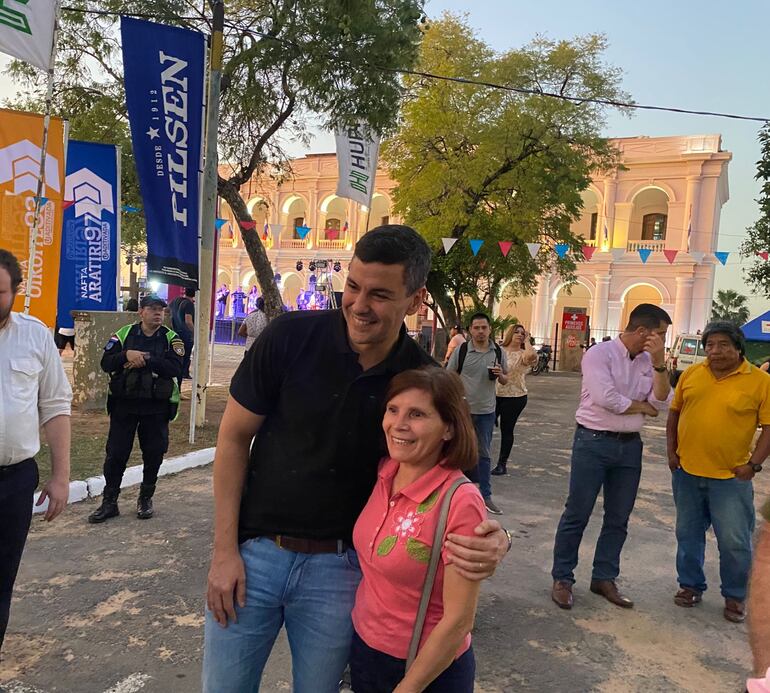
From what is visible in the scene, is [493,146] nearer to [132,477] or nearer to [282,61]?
[282,61]

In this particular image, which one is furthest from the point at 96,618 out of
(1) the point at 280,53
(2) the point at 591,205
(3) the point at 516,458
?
(2) the point at 591,205

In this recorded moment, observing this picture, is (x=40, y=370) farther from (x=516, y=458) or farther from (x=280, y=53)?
(x=280, y=53)

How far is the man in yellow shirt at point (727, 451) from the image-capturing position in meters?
3.84

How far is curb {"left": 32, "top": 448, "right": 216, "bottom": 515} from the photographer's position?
17.1 feet

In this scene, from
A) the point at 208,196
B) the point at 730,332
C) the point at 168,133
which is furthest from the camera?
the point at 208,196

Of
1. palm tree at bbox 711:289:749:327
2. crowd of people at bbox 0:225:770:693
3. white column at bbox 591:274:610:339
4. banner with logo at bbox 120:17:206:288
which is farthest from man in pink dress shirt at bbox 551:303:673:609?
palm tree at bbox 711:289:749:327

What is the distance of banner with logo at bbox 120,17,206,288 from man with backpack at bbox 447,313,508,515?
3437mm

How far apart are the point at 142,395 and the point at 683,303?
30.1 m

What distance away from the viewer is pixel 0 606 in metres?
2.53

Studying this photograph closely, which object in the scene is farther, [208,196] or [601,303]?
[601,303]

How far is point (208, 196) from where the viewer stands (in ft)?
25.9

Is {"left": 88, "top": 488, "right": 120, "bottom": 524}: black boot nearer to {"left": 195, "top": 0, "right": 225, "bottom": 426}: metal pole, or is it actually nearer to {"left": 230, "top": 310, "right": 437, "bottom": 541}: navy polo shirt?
{"left": 195, "top": 0, "right": 225, "bottom": 426}: metal pole

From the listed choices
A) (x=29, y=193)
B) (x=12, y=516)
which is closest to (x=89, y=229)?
(x=29, y=193)

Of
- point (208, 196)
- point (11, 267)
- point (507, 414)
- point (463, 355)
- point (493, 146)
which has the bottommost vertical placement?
point (507, 414)
